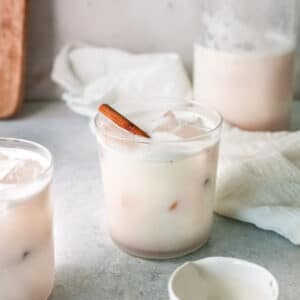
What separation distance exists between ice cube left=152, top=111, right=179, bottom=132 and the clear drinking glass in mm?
Answer: 220

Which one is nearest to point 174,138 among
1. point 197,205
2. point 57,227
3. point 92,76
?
point 197,205

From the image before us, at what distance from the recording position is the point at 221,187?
0.66 meters

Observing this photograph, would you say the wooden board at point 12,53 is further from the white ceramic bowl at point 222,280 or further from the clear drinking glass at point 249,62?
the white ceramic bowl at point 222,280

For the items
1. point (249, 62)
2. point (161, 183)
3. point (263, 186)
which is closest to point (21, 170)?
point (161, 183)

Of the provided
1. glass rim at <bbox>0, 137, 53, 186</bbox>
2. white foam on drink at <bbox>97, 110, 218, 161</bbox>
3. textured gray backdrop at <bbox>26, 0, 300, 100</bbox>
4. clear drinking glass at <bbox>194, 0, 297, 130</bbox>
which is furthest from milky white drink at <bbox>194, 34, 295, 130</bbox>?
glass rim at <bbox>0, 137, 53, 186</bbox>

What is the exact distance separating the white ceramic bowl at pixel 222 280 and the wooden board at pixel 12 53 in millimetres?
508

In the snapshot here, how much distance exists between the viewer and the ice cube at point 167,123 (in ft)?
1.92

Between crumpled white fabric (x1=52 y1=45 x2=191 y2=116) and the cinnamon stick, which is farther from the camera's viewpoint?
crumpled white fabric (x1=52 y1=45 x2=191 y2=116)

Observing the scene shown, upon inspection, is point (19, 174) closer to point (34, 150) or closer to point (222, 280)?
point (34, 150)

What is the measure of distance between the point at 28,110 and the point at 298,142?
426 millimetres

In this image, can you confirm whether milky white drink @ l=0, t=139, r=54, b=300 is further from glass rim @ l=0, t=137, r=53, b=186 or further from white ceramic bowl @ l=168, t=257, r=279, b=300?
white ceramic bowl @ l=168, t=257, r=279, b=300

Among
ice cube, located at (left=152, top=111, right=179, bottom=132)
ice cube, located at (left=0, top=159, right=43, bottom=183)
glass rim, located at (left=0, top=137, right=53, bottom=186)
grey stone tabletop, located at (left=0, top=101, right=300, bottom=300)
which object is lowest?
grey stone tabletop, located at (left=0, top=101, right=300, bottom=300)

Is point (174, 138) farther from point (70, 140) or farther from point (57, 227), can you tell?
point (70, 140)

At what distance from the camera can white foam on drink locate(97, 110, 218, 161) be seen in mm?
537
